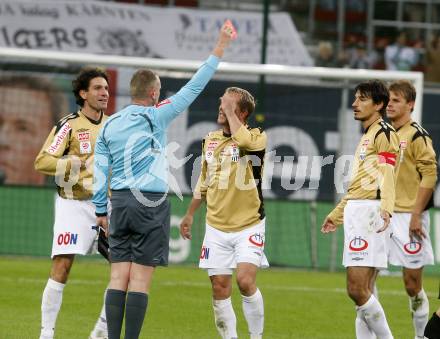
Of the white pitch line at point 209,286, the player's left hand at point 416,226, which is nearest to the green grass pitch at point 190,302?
the white pitch line at point 209,286

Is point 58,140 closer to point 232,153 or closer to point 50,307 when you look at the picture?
point 50,307

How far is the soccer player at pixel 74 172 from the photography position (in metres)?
9.49

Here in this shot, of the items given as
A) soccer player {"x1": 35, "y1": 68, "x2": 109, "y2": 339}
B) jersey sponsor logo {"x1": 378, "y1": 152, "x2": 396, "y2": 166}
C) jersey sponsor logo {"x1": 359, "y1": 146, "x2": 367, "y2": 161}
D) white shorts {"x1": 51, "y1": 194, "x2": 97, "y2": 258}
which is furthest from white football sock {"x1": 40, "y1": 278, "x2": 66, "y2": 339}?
jersey sponsor logo {"x1": 378, "y1": 152, "x2": 396, "y2": 166}

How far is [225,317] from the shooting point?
9070mm

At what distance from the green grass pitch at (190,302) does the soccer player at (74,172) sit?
0.79 metres

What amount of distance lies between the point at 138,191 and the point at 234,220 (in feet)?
3.72

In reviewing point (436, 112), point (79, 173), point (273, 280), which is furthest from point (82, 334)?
point (436, 112)

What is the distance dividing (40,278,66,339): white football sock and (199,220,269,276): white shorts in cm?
123

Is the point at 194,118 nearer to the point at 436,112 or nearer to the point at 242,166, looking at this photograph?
the point at 436,112

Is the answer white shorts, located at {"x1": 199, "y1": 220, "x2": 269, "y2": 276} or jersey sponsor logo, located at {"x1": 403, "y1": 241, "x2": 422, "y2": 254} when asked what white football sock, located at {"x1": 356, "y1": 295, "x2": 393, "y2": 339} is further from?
jersey sponsor logo, located at {"x1": 403, "y1": 241, "x2": 422, "y2": 254}

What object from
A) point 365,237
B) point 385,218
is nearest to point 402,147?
point 365,237

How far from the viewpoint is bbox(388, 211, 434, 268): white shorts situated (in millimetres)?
10500

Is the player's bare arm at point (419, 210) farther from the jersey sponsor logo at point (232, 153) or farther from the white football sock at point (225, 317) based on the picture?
the white football sock at point (225, 317)

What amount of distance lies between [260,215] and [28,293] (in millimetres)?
4571
